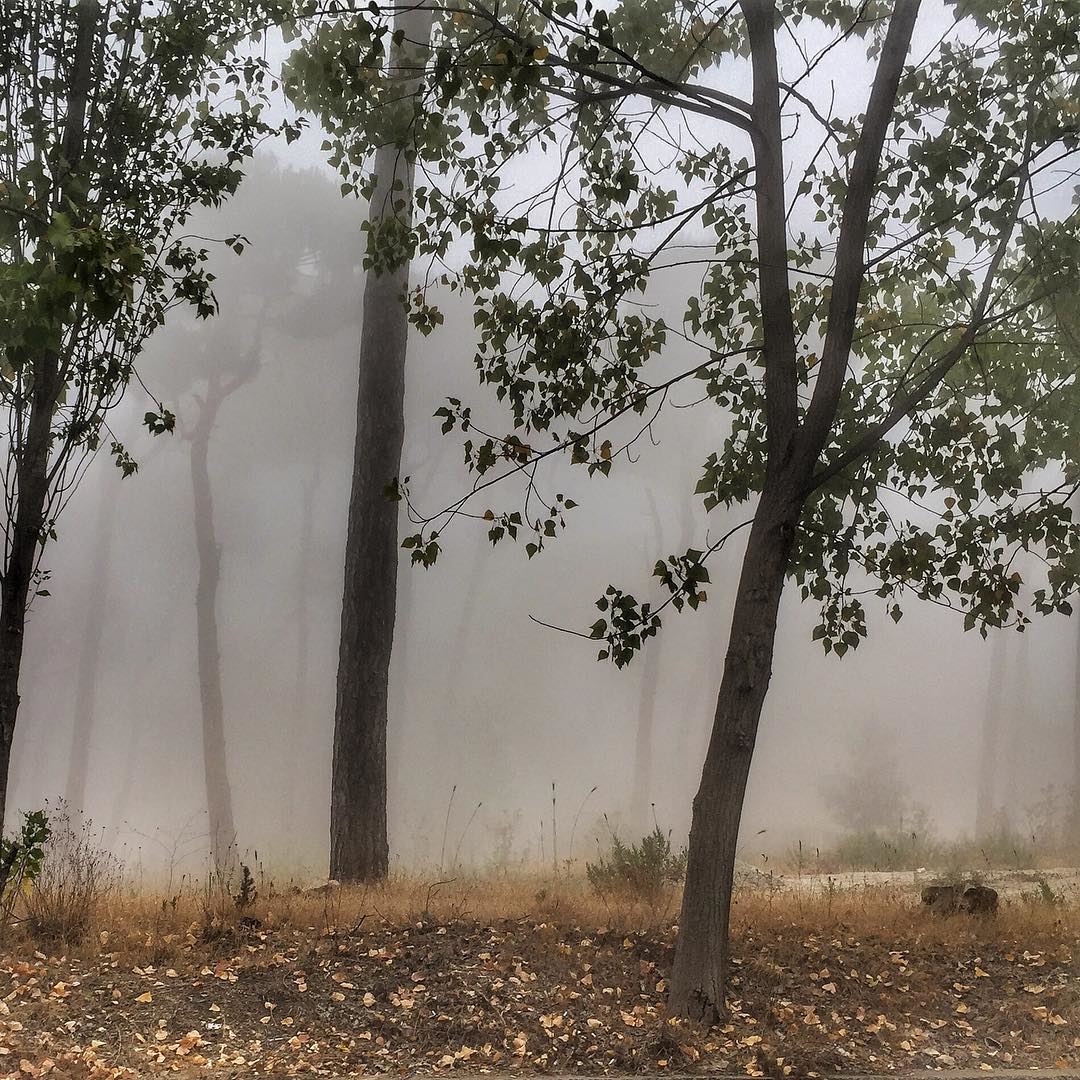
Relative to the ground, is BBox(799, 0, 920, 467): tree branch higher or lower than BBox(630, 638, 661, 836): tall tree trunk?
higher

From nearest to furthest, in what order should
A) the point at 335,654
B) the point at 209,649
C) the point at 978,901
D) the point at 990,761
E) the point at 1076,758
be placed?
the point at 978,901 → the point at 209,649 → the point at 335,654 → the point at 990,761 → the point at 1076,758

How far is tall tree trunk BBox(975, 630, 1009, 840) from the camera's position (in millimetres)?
10727

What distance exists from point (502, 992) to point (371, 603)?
312 cm

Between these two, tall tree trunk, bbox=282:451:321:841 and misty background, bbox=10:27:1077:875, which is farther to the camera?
tall tree trunk, bbox=282:451:321:841

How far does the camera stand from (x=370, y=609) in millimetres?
7062

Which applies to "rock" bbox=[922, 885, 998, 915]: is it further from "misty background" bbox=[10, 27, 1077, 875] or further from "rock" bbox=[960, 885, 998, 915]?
"misty background" bbox=[10, 27, 1077, 875]

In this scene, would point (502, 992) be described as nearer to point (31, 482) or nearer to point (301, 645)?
point (31, 482)

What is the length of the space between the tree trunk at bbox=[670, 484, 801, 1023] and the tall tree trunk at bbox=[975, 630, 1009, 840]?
7364mm

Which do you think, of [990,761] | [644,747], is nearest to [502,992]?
[644,747]

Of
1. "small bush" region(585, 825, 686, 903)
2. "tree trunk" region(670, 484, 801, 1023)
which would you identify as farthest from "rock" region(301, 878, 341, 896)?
"tree trunk" region(670, 484, 801, 1023)

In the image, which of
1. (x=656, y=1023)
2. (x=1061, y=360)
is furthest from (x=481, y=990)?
(x=1061, y=360)

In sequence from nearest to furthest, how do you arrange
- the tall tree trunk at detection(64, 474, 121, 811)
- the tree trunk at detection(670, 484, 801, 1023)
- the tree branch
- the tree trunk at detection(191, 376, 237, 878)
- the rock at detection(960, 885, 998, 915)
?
the tree trunk at detection(670, 484, 801, 1023), the tree branch, the rock at detection(960, 885, 998, 915), the tall tree trunk at detection(64, 474, 121, 811), the tree trunk at detection(191, 376, 237, 878)

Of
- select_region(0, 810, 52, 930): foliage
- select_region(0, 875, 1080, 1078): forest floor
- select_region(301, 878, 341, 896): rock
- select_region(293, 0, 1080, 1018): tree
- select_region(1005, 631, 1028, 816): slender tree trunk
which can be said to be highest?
select_region(293, 0, 1080, 1018): tree

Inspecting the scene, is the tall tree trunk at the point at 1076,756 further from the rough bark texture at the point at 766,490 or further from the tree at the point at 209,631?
the tree at the point at 209,631
